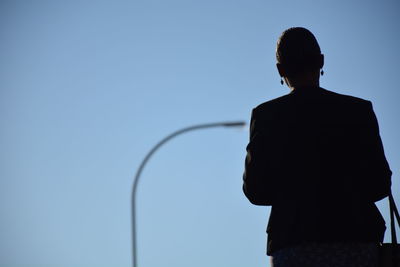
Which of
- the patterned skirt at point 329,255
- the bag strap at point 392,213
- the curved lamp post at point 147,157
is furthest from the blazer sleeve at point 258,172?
the curved lamp post at point 147,157

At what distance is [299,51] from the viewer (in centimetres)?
380

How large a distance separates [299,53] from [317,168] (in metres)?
0.77

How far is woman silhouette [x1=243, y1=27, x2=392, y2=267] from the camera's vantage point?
10.8 feet

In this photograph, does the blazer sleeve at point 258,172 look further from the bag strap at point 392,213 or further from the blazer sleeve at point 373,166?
the bag strap at point 392,213

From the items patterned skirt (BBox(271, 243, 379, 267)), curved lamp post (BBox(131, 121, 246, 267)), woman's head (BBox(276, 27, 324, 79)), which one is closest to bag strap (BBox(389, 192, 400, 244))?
patterned skirt (BBox(271, 243, 379, 267))

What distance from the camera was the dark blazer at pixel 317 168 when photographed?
10.9 feet

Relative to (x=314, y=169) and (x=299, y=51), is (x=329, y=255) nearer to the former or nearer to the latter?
(x=314, y=169)

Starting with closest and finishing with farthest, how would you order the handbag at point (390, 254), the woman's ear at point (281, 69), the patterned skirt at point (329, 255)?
the patterned skirt at point (329, 255), the handbag at point (390, 254), the woman's ear at point (281, 69)

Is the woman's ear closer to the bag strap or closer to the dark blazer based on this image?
the dark blazer

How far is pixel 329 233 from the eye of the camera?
3.27 meters

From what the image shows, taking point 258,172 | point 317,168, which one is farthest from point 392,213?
point 258,172

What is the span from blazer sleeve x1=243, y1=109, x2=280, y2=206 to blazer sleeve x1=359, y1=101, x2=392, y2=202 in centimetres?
52

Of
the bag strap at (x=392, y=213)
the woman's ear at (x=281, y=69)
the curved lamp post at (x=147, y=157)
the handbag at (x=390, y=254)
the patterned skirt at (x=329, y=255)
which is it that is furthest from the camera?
the curved lamp post at (x=147, y=157)

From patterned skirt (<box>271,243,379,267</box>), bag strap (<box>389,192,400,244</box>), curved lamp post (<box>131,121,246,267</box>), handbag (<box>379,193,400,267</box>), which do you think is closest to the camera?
patterned skirt (<box>271,243,379,267</box>)
